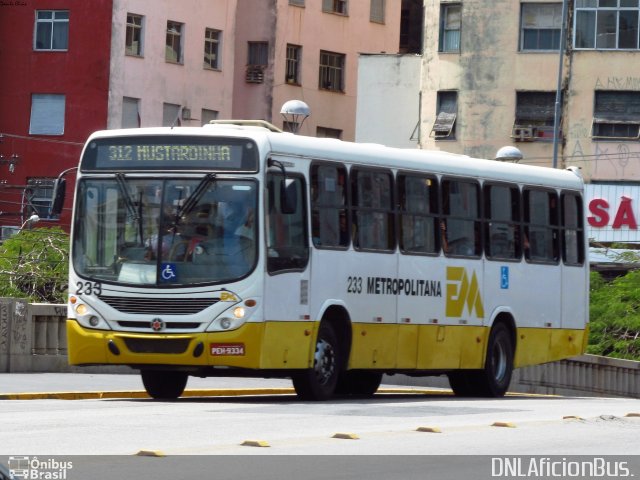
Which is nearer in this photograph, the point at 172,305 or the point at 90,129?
the point at 172,305

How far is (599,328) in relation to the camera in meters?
47.6

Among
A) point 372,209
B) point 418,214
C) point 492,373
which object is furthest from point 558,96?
point 372,209

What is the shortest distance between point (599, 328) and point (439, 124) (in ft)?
50.2

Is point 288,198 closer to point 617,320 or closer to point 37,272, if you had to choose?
point 37,272

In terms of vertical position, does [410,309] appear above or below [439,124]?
below

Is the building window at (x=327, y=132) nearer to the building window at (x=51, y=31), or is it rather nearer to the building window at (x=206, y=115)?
the building window at (x=206, y=115)

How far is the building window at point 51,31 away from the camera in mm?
66562

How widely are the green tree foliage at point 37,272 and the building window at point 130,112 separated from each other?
28529mm

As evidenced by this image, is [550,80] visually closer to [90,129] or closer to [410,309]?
[90,129]

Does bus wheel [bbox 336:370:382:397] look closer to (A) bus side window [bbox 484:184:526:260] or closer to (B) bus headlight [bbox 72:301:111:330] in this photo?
(A) bus side window [bbox 484:184:526:260]

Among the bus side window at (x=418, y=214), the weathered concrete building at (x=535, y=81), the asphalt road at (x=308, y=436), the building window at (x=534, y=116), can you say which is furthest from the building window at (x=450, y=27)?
the asphalt road at (x=308, y=436)

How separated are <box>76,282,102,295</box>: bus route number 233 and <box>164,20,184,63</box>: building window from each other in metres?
46.9

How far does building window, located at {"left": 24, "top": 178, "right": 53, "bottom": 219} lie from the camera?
2608 inches

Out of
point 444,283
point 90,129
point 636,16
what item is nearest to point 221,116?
point 90,129
